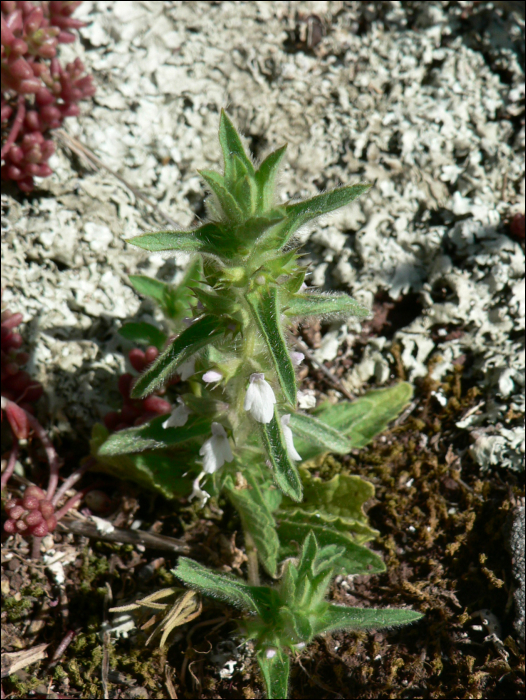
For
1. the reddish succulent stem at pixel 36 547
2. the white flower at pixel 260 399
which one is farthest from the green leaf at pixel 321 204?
the reddish succulent stem at pixel 36 547

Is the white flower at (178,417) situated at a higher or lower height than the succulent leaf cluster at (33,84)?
lower

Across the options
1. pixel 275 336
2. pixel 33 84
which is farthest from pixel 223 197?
pixel 33 84

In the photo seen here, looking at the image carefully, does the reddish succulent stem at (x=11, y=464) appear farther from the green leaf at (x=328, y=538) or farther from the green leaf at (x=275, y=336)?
the green leaf at (x=275, y=336)

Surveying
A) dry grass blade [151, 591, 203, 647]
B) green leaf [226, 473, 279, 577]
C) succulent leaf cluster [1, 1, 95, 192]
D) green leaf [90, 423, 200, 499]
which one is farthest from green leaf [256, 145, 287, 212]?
succulent leaf cluster [1, 1, 95, 192]

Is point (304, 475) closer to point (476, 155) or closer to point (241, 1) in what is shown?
point (476, 155)

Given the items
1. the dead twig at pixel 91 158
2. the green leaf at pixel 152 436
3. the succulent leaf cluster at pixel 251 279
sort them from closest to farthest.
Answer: the succulent leaf cluster at pixel 251 279 < the green leaf at pixel 152 436 < the dead twig at pixel 91 158

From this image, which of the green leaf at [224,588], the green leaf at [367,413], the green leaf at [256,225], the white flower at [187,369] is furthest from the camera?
the green leaf at [367,413]

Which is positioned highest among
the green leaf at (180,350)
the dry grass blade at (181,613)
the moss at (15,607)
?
the green leaf at (180,350)
